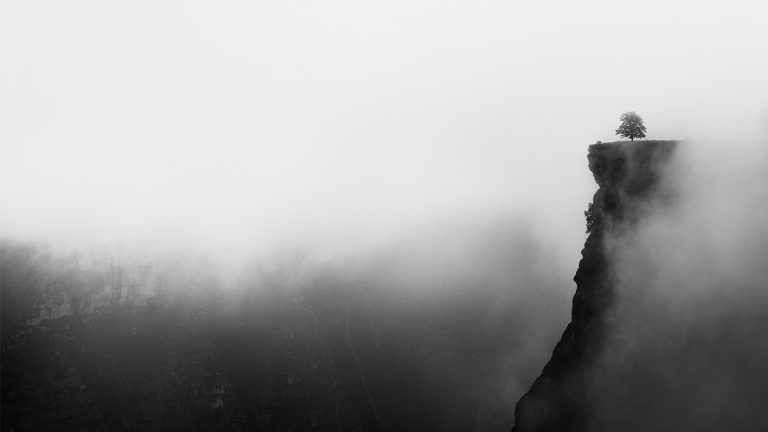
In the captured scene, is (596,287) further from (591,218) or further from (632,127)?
(632,127)

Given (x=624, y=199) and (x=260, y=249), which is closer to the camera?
(x=624, y=199)

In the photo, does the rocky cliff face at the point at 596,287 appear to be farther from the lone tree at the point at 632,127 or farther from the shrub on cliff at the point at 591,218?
the lone tree at the point at 632,127

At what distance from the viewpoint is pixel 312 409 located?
9012 cm

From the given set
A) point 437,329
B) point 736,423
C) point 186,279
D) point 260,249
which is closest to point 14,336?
point 186,279

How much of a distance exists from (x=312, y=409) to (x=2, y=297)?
2616 inches

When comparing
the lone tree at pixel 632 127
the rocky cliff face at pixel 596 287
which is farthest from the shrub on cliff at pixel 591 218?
the lone tree at pixel 632 127

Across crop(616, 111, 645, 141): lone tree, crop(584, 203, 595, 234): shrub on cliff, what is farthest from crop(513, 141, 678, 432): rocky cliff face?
crop(616, 111, 645, 141): lone tree

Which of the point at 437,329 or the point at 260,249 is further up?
the point at 260,249

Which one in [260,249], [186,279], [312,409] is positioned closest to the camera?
[312,409]

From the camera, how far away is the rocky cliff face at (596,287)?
5391cm

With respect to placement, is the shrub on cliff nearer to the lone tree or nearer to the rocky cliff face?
the rocky cliff face

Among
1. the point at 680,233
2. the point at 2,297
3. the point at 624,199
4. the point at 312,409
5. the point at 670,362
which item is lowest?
the point at 312,409

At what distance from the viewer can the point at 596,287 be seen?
5628 centimetres

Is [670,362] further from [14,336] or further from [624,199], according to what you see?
[14,336]
